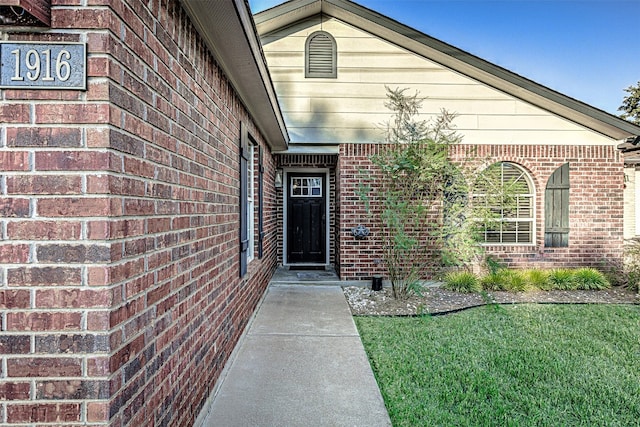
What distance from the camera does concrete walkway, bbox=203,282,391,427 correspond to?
8.84 feet

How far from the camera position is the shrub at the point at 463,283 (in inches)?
265

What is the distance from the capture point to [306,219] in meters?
9.14

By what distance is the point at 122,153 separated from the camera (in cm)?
155

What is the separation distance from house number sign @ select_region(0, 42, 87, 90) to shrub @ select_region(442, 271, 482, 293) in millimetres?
6603

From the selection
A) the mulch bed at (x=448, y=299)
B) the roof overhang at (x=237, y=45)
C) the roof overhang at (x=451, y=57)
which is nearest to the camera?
the roof overhang at (x=237, y=45)

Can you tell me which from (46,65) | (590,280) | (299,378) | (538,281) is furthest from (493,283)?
(46,65)

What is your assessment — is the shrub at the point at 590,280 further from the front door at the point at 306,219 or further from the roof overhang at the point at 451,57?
the front door at the point at 306,219

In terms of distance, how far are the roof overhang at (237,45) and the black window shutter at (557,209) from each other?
19.4 ft

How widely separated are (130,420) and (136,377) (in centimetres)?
17

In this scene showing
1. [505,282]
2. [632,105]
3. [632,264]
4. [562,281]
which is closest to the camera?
[505,282]

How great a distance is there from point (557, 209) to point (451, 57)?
3707 mm

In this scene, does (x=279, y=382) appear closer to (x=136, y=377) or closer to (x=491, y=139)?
(x=136, y=377)

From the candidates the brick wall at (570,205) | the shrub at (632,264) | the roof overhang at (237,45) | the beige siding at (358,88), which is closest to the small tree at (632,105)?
the brick wall at (570,205)

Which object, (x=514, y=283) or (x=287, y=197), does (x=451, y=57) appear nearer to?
(x=514, y=283)
